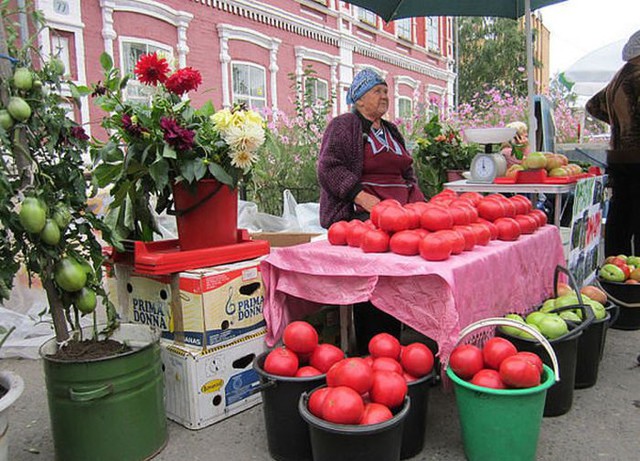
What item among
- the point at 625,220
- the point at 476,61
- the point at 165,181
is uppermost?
the point at 476,61

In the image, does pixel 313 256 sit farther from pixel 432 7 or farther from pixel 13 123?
pixel 432 7

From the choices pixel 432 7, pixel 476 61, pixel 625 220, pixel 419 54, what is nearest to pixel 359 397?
pixel 625 220

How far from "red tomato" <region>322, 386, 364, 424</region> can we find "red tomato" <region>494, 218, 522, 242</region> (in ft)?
4.61

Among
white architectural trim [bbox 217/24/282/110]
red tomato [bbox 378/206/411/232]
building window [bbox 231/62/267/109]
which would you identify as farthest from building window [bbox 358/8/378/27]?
red tomato [bbox 378/206/411/232]

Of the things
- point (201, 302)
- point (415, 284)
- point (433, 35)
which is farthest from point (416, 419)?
point (433, 35)

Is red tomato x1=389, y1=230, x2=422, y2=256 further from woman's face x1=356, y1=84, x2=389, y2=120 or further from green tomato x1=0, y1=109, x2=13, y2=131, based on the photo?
green tomato x1=0, y1=109, x2=13, y2=131

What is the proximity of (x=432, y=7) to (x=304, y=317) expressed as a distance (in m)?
3.51

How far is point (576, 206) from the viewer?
3.70 metres

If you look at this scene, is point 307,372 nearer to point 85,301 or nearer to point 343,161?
point 85,301

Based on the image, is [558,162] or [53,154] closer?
[53,154]

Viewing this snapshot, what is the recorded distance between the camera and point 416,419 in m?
2.27

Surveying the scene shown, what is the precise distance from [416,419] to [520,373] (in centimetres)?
50

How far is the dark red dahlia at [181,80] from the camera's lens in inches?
103

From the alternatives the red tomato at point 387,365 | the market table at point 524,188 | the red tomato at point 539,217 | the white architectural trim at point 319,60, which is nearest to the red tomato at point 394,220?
the red tomato at point 387,365
